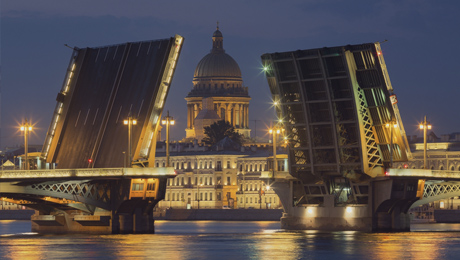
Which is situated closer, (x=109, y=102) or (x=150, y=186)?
(x=150, y=186)

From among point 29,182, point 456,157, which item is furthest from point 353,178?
point 456,157

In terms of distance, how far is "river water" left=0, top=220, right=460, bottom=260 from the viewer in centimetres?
6688

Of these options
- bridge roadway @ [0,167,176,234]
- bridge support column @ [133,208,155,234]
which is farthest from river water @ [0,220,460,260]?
bridge support column @ [133,208,155,234]

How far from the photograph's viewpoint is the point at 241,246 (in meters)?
75.8

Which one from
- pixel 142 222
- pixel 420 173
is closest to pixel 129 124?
pixel 142 222

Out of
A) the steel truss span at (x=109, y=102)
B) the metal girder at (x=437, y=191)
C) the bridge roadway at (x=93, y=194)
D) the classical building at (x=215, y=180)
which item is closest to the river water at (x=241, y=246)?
the bridge roadway at (x=93, y=194)

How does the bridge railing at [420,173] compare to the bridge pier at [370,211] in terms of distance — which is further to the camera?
the bridge pier at [370,211]

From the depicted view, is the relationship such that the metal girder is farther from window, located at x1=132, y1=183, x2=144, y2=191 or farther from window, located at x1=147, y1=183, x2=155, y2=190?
window, located at x1=132, y1=183, x2=144, y2=191

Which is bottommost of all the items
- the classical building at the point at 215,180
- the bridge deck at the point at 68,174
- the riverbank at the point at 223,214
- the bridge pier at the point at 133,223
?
the bridge pier at the point at 133,223

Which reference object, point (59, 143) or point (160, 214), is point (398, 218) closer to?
point (59, 143)

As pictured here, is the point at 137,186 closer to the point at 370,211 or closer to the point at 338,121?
the point at 338,121

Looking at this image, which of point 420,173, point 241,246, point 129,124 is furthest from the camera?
point 420,173

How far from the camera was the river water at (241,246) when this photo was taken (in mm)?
66875

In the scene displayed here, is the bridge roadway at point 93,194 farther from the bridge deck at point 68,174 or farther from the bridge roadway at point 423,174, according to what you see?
the bridge roadway at point 423,174
